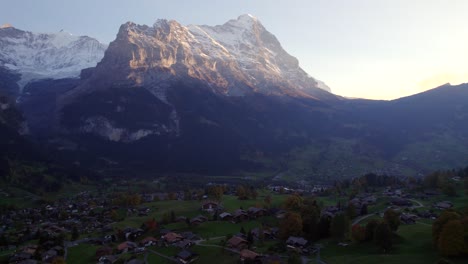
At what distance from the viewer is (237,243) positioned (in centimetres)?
10388

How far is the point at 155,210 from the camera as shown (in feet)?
533

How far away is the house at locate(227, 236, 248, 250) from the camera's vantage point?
10312 centimetres

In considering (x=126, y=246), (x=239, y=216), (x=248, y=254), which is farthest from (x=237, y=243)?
(x=239, y=216)

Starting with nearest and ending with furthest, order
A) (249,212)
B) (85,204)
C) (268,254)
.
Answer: (268,254) → (249,212) → (85,204)

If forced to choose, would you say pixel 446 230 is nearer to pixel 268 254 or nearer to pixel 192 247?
pixel 268 254

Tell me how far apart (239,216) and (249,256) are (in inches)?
1926

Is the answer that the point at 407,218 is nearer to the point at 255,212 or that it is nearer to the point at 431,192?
the point at 255,212

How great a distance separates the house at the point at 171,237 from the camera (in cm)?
11444

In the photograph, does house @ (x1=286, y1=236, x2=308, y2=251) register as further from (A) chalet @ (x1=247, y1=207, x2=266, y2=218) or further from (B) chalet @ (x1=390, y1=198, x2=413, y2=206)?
(B) chalet @ (x1=390, y1=198, x2=413, y2=206)

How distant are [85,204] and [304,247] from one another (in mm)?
117286

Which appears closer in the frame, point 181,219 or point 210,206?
point 181,219

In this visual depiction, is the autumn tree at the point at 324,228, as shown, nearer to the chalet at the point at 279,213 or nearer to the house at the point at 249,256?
the house at the point at 249,256

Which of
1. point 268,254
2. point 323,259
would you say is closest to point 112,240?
point 268,254

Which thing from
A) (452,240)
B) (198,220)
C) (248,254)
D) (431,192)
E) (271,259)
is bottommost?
(198,220)
